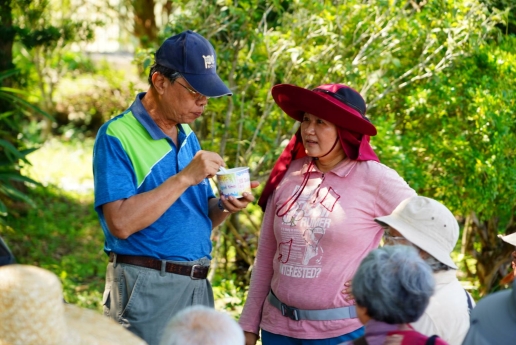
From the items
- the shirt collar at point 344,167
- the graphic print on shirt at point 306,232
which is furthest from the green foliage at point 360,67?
the graphic print on shirt at point 306,232

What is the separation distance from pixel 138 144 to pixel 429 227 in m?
1.22

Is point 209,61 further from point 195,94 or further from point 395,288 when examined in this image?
point 395,288

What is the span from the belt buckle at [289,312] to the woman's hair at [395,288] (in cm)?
93

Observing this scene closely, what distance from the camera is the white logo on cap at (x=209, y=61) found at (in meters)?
3.15

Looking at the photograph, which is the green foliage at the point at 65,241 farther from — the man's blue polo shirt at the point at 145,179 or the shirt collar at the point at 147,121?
the shirt collar at the point at 147,121

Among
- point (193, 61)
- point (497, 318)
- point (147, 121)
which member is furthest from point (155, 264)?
point (497, 318)

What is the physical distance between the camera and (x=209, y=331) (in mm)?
2070

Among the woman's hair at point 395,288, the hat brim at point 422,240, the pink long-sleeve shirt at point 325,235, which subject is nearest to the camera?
the woman's hair at point 395,288

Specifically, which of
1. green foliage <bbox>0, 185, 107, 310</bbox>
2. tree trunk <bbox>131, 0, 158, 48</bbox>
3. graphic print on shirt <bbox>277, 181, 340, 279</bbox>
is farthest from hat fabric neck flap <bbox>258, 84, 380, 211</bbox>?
tree trunk <bbox>131, 0, 158, 48</bbox>

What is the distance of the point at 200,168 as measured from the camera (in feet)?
9.75

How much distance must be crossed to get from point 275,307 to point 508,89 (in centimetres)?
286

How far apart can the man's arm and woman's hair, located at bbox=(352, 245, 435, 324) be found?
946 millimetres

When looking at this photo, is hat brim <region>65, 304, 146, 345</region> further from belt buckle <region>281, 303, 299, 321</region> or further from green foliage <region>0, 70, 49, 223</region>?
green foliage <region>0, 70, 49, 223</region>

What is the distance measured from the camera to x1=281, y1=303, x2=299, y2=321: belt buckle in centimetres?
318
